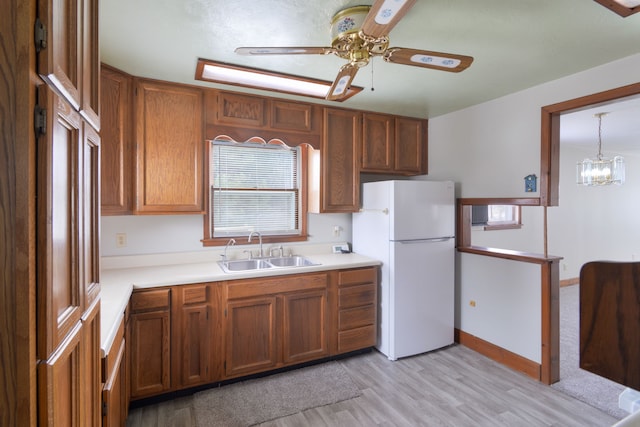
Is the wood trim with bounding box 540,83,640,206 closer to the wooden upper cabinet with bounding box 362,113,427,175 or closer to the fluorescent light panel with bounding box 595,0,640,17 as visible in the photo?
the wooden upper cabinet with bounding box 362,113,427,175

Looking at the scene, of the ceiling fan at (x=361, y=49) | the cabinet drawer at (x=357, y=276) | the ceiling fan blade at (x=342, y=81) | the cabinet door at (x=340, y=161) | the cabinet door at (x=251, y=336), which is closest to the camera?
the ceiling fan at (x=361, y=49)

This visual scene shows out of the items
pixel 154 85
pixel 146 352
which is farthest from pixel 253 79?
pixel 146 352

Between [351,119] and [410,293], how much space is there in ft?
5.63

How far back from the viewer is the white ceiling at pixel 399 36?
1.58 metres

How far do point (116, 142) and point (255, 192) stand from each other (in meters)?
1.23

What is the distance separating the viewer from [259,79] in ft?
8.18

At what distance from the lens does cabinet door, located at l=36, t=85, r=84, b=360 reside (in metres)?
0.70

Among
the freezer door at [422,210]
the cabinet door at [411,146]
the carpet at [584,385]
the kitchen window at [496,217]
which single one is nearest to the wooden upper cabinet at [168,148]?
the freezer door at [422,210]

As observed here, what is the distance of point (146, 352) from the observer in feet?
7.30

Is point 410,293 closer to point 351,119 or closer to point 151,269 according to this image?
point 351,119

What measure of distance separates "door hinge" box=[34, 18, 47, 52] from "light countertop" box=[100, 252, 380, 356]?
1203 mm

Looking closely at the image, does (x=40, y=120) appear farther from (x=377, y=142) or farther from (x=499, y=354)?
(x=499, y=354)

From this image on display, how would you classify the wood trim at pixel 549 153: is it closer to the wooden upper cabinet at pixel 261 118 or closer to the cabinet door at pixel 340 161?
the cabinet door at pixel 340 161

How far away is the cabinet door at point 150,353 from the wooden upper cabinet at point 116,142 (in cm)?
78
